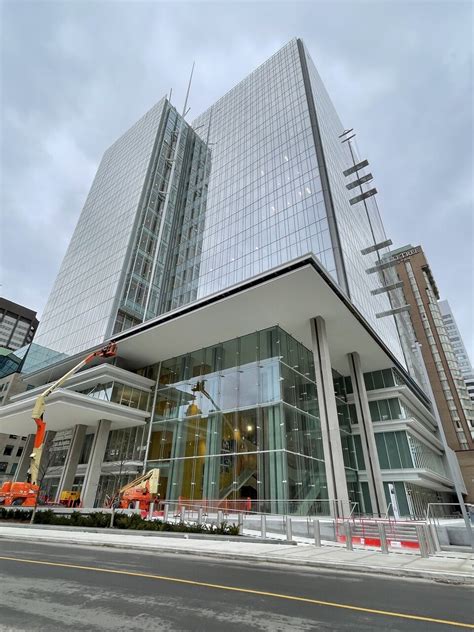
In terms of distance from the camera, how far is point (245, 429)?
25672 mm

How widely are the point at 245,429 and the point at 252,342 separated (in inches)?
298

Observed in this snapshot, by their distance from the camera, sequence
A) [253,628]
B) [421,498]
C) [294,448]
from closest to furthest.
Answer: [253,628]
[294,448]
[421,498]

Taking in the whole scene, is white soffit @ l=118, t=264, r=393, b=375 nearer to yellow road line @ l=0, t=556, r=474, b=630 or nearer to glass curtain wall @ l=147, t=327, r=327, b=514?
glass curtain wall @ l=147, t=327, r=327, b=514

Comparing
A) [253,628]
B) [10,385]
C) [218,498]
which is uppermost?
[10,385]

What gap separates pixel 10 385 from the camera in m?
70.8

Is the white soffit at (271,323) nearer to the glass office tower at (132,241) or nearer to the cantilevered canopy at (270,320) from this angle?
the cantilevered canopy at (270,320)

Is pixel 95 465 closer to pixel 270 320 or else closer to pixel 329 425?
pixel 270 320

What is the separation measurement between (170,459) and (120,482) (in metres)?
6.59

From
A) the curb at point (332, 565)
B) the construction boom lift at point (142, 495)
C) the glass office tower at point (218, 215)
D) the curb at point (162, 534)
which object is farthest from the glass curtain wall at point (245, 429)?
the curb at point (332, 565)

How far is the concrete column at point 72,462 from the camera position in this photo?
33.5 meters

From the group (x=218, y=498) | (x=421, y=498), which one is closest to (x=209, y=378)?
(x=218, y=498)

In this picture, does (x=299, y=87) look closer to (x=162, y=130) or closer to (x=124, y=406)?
(x=162, y=130)

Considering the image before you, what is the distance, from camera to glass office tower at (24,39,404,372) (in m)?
39.8

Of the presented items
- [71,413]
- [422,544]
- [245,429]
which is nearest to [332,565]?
[422,544]
